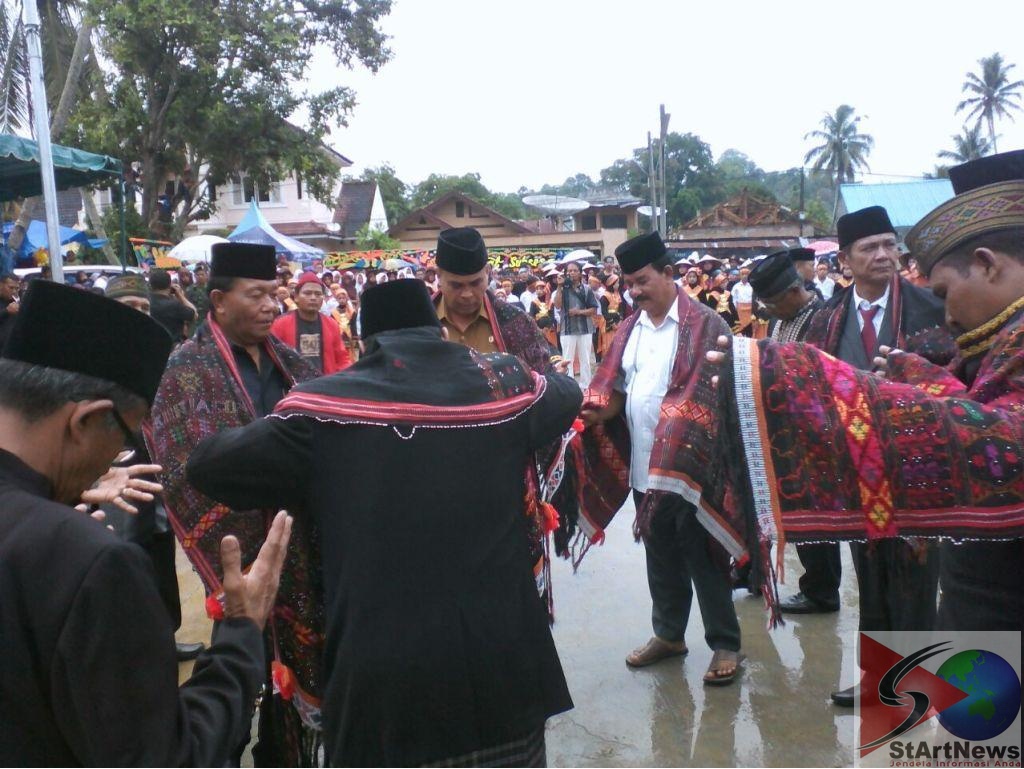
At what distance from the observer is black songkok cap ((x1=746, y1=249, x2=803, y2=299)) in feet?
14.2

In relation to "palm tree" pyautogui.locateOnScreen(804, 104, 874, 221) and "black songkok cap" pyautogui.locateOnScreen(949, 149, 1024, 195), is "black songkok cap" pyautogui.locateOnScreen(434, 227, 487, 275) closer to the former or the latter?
"black songkok cap" pyautogui.locateOnScreen(949, 149, 1024, 195)

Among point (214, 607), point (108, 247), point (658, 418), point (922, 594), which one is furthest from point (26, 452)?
point (108, 247)

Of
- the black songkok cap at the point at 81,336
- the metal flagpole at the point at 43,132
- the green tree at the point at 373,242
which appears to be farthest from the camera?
the green tree at the point at 373,242

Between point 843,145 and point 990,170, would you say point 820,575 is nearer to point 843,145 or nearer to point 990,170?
point 990,170

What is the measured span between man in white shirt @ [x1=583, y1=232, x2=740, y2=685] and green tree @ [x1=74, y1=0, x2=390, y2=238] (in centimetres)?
2053

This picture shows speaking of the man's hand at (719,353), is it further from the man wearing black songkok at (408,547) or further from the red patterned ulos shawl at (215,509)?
the red patterned ulos shawl at (215,509)

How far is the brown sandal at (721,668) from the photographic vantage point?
3.78 metres

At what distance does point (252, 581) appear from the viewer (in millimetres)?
1599

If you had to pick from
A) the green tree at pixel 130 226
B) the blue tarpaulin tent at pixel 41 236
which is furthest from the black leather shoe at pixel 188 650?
the green tree at pixel 130 226

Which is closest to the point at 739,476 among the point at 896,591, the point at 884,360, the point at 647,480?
the point at 884,360

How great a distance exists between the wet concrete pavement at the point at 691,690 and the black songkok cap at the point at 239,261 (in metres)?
2.05

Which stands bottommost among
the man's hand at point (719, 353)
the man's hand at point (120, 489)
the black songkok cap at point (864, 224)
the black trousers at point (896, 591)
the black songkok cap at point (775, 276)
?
the black trousers at point (896, 591)

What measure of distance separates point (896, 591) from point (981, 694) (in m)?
1.24

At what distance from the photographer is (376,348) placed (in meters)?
2.21
